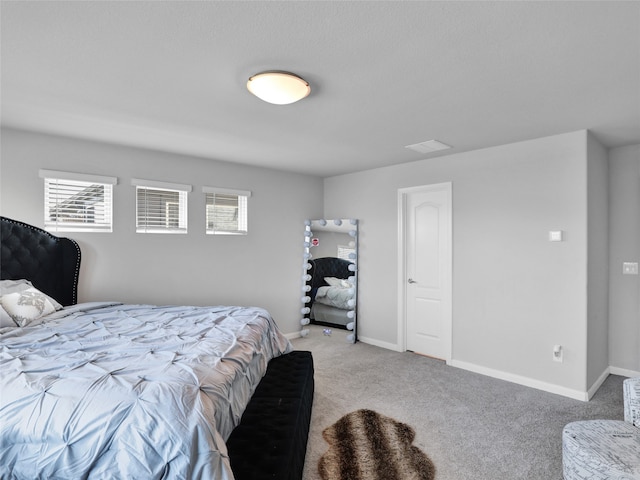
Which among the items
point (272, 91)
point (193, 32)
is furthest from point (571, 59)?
point (193, 32)

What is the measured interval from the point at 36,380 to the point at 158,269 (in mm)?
2460

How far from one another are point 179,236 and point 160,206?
1.32ft

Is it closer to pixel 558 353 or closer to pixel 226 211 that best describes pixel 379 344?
pixel 558 353

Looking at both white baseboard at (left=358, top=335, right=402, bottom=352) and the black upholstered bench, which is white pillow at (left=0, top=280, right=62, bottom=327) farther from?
white baseboard at (left=358, top=335, right=402, bottom=352)

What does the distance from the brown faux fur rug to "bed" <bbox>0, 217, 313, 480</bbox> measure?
34 cm

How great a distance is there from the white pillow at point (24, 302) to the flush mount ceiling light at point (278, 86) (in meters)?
2.43

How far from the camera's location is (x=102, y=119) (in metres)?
2.99

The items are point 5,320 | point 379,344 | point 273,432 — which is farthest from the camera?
point 379,344

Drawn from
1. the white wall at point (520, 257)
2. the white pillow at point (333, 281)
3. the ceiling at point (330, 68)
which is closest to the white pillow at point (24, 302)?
the ceiling at point (330, 68)

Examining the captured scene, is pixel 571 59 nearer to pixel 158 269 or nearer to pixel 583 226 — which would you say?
pixel 583 226

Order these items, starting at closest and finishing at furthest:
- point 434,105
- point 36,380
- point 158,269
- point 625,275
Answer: point 36,380 < point 434,105 < point 625,275 < point 158,269

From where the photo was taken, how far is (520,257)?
3621 millimetres

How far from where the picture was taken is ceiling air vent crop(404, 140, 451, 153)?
3633 mm

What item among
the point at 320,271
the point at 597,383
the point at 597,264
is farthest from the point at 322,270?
the point at 597,383
